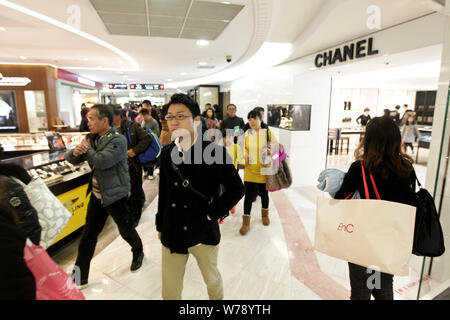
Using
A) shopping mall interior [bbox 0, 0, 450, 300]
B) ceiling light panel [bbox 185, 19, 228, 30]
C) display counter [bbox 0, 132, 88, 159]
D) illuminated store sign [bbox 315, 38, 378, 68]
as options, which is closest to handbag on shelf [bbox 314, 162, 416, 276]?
shopping mall interior [bbox 0, 0, 450, 300]

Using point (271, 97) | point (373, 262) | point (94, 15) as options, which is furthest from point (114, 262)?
point (271, 97)

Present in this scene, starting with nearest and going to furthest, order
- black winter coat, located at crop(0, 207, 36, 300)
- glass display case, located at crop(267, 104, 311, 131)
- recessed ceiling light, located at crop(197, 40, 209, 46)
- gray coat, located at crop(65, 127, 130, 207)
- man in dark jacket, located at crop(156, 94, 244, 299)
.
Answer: black winter coat, located at crop(0, 207, 36, 300), man in dark jacket, located at crop(156, 94, 244, 299), gray coat, located at crop(65, 127, 130, 207), recessed ceiling light, located at crop(197, 40, 209, 46), glass display case, located at crop(267, 104, 311, 131)

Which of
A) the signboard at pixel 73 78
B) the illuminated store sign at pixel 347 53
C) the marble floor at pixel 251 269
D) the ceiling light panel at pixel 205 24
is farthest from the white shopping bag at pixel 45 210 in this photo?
the signboard at pixel 73 78

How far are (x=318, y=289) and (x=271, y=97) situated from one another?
559 centimetres

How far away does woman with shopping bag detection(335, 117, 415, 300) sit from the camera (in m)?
1.45

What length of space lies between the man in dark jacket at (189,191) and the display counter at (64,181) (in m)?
2.03

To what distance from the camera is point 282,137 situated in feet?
20.1

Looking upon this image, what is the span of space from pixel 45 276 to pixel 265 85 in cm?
746

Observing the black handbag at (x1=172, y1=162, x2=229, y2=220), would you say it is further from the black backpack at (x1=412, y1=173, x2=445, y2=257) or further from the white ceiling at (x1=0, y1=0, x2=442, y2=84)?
the white ceiling at (x1=0, y1=0, x2=442, y2=84)

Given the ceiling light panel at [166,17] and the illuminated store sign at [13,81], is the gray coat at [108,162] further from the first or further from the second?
the illuminated store sign at [13,81]

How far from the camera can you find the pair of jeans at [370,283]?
1.54 metres

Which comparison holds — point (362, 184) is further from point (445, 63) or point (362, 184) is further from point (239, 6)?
point (239, 6)

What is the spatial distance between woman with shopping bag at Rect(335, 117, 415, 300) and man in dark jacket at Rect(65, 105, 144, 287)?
6.16 ft

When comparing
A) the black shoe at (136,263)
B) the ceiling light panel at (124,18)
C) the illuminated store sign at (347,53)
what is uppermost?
the ceiling light panel at (124,18)
